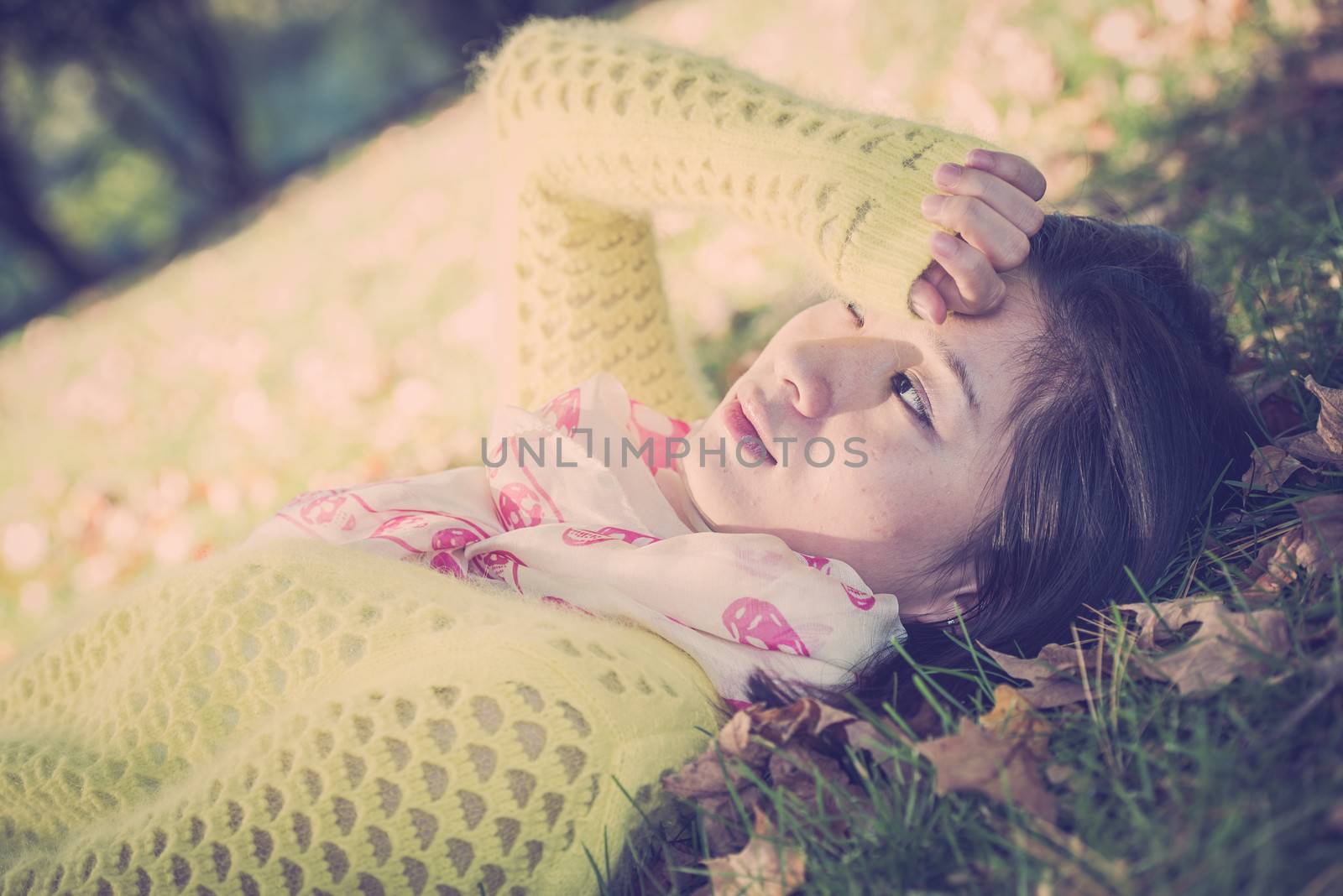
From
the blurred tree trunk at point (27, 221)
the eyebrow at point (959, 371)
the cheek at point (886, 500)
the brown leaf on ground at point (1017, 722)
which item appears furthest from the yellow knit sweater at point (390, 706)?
the blurred tree trunk at point (27, 221)

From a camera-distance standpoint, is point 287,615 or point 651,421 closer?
point 287,615

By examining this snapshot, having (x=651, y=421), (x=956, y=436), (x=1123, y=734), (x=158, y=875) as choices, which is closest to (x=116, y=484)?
(x=651, y=421)

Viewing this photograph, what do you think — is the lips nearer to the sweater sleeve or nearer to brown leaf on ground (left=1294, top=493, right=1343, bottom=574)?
the sweater sleeve

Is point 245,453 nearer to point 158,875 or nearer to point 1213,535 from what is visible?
point 158,875

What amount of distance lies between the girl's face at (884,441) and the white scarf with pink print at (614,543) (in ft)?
0.26


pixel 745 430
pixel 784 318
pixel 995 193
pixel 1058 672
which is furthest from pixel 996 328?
pixel 784 318

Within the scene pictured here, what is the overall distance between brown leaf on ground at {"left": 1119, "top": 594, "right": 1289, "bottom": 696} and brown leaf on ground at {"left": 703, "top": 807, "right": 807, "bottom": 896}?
1.71ft

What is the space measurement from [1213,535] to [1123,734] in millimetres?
544

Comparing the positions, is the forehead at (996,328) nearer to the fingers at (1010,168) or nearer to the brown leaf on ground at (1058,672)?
the fingers at (1010,168)

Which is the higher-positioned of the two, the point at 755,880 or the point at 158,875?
the point at 755,880

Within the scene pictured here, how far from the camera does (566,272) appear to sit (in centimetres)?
221

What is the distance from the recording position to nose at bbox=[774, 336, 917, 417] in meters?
1.54

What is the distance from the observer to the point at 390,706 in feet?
3.83

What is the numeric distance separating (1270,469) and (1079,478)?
0.31 meters
